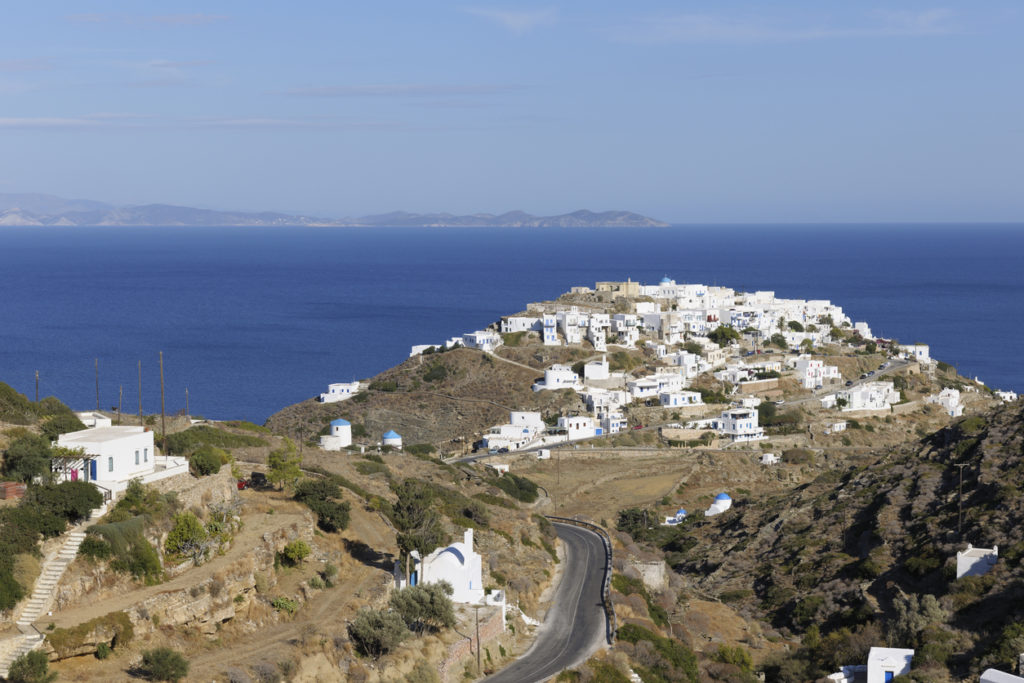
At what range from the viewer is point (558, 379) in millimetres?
72188

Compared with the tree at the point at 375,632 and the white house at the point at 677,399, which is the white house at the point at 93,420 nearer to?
the tree at the point at 375,632

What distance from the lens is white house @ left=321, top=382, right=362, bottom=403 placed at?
74500mm

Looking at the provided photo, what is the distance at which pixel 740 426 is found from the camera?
6438cm

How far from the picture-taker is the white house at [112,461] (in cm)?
2212

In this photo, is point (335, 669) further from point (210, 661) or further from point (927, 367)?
point (927, 367)

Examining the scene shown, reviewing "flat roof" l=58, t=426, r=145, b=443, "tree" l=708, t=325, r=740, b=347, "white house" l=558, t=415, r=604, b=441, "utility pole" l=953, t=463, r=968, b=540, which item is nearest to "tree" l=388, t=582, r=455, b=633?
"flat roof" l=58, t=426, r=145, b=443

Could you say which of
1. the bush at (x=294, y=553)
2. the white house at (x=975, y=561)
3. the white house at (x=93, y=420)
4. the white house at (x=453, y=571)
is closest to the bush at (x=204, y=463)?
the bush at (x=294, y=553)

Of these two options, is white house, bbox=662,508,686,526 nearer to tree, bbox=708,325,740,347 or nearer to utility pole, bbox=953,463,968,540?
utility pole, bbox=953,463,968,540

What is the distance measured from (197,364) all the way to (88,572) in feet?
261

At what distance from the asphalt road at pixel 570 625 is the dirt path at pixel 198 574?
5.37m

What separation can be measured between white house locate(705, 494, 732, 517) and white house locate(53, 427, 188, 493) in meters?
29.3

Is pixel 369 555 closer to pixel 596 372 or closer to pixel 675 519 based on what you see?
pixel 675 519

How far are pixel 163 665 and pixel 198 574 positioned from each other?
3.00m

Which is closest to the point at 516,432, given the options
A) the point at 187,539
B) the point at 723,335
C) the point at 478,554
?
the point at 723,335
